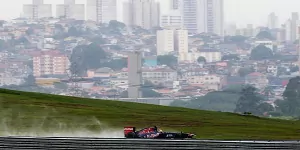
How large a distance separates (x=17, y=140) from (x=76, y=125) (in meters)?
15.5

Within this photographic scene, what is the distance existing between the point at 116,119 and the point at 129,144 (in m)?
19.1

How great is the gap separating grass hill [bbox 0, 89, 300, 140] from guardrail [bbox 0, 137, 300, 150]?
10687mm

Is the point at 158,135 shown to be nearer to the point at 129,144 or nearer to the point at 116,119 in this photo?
the point at 129,144

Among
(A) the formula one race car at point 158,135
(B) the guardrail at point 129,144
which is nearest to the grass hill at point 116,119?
(A) the formula one race car at point 158,135

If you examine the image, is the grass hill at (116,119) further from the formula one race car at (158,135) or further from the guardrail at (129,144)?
the guardrail at (129,144)

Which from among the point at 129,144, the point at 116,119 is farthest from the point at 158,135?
the point at 116,119

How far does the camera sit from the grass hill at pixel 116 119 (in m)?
46.9

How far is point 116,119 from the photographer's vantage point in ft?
170

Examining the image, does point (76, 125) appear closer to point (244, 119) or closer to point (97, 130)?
point (97, 130)

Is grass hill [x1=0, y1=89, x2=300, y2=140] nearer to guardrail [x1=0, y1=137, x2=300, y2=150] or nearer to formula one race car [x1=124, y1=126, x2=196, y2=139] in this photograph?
formula one race car [x1=124, y1=126, x2=196, y2=139]

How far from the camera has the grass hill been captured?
4694 centimetres

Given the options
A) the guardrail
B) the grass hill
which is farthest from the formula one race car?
the guardrail

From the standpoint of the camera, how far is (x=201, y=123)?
52.4 metres

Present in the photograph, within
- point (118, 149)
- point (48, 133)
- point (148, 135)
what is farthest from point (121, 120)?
point (118, 149)
